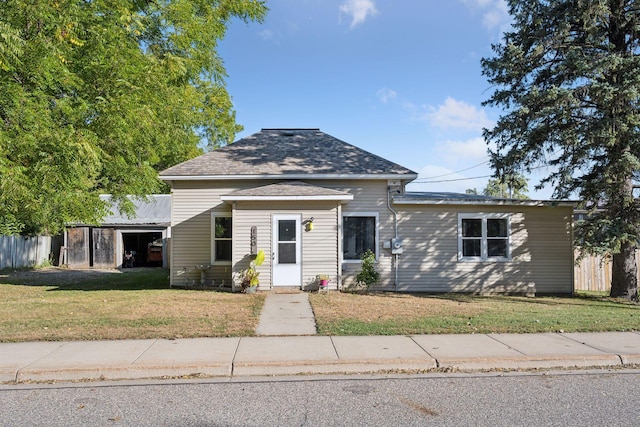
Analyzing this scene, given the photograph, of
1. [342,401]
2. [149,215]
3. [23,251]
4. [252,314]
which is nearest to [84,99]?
[252,314]

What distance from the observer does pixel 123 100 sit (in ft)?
38.7

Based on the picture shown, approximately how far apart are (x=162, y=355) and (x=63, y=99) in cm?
830

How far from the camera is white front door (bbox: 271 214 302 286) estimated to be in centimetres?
1355

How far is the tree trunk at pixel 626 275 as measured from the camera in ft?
45.1

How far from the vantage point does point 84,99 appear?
12.1m

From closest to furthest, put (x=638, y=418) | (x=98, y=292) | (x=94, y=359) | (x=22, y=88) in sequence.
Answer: (x=638, y=418) → (x=94, y=359) → (x=22, y=88) → (x=98, y=292)

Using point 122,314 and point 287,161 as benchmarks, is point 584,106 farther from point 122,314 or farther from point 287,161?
point 122,314

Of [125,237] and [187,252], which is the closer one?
[187,252]

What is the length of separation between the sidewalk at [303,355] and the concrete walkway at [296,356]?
13 mm

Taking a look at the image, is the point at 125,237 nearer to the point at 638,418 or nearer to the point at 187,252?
the point at 187,252

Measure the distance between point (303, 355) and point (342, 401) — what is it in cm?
162

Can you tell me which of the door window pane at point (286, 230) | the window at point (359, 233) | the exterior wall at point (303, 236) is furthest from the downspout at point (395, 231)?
the door window pane at point (286, 230)

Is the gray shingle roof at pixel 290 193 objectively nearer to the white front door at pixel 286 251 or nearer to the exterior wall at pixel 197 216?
the white front door at pixel 286 251

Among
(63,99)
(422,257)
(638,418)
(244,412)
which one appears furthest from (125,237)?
(638,418)
